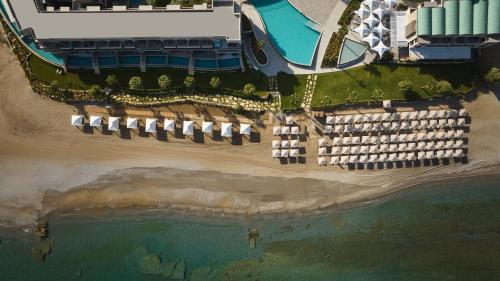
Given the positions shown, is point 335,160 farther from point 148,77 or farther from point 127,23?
point 127,23

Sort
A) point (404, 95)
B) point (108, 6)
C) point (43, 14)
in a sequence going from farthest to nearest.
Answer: point (404, 95), point (108, 6), point (43, 14)

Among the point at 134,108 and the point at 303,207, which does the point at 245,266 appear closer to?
the point at 303,207

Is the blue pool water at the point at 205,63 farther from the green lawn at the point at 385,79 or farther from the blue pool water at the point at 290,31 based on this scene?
the green lawn at the point at 385,79

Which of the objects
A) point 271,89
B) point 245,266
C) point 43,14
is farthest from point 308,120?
point 43,14

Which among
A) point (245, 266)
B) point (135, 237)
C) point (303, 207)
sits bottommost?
point (245, 266)

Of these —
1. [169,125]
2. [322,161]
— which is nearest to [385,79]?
[322,161]

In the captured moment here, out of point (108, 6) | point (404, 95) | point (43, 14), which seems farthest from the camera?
point (404, 95)

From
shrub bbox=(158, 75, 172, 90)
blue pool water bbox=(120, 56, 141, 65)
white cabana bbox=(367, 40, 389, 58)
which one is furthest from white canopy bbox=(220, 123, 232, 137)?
white cabana bbox=(367, 40, 389, 58)

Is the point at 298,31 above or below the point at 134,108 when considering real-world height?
above
